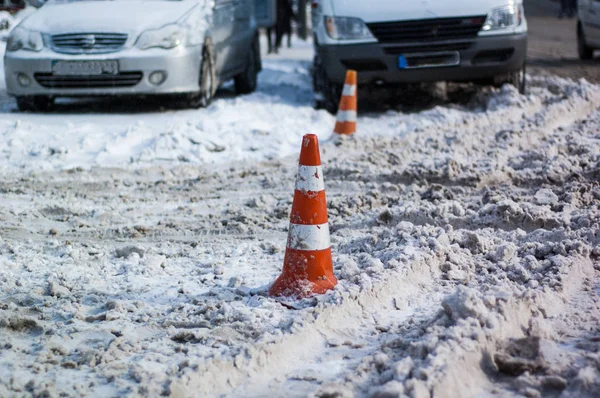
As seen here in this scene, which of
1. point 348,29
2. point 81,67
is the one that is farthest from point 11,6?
point 348,29

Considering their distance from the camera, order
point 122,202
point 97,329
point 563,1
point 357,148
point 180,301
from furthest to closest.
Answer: point 563,1, point 357,148, point 122,202, point 180,301, point 97,329

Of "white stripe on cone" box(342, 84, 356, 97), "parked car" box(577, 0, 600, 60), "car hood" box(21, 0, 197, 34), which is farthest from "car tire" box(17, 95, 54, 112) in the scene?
"parked car" box(577, 0, 600, 60)

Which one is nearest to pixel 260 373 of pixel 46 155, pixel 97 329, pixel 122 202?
pixel 97 329

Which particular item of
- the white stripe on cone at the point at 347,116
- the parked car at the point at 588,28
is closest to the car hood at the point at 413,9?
the white stripe on cone at the point at 347,116

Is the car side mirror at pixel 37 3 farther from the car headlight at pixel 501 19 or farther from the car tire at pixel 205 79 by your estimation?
the car headlight at pixel 501 19

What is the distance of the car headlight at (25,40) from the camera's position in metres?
10.6

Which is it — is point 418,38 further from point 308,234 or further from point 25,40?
point 308,234

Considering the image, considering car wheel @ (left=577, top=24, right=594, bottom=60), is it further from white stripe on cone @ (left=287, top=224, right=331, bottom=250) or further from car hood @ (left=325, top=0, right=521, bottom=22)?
white stripe on cone @ (left=287, top=224, right=331, bottom=250)

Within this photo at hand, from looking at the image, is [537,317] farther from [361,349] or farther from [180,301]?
[180,301]

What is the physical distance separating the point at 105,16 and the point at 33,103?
1272mm

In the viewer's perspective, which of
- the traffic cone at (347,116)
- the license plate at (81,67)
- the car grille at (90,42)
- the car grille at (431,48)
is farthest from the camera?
the car grille at (431,48)

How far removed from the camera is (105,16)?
10805mm

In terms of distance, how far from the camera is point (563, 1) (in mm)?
37000

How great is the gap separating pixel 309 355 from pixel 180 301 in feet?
3.20
